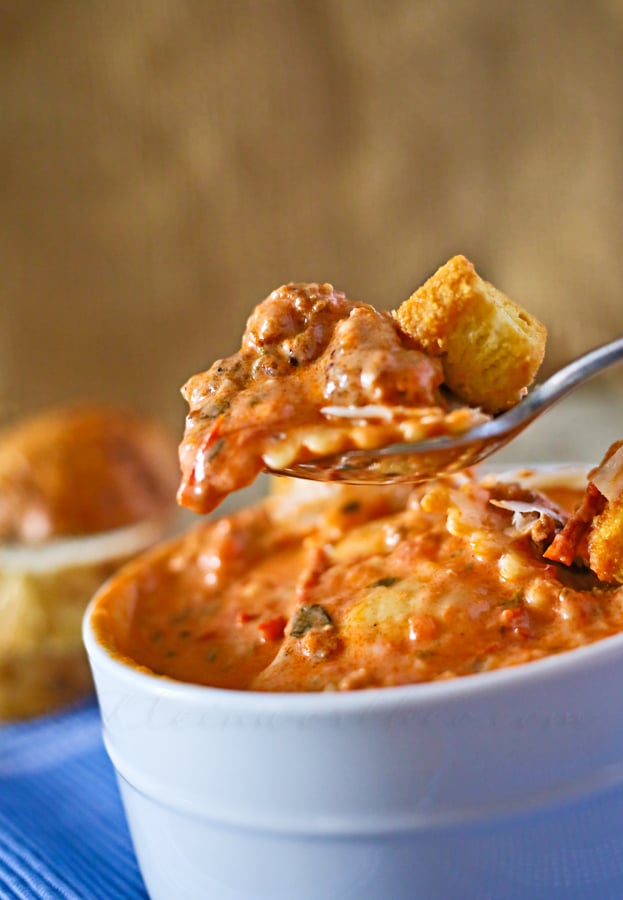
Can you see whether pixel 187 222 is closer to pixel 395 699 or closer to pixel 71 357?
pixel 71 357

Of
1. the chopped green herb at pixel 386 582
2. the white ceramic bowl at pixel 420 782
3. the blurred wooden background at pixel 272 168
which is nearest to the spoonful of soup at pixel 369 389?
the chopped green herb at pixel 386 582

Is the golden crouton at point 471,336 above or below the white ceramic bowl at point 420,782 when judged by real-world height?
above

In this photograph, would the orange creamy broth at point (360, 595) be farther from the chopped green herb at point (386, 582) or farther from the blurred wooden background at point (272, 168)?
the blurred wooden background at point (272, 168)

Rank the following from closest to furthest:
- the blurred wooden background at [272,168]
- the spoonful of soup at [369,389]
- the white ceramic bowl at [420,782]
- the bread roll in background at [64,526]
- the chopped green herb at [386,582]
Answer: the white ceramic bowl at [420,782] < the spoonful of soup at [369,389] < the chopped green herb at [386,582] < the bread roll in background at [64,526] < the blurred wooden background at [272,168]

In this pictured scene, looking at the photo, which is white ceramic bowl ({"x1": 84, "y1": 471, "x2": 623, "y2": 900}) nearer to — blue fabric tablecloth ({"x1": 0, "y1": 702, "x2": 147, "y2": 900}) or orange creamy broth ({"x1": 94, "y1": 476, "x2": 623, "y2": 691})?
orange creamy broth ({"x1": 94, "y1": 476, "x2": 623, "y2": 691})

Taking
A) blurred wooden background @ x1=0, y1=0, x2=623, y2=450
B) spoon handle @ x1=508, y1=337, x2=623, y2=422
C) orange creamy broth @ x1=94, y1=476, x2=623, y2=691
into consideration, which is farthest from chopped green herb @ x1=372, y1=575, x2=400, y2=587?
blurred wooden background @ x1=0, y1=0, x2=623, y2=450

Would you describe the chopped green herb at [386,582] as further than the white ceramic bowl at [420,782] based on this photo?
Yes

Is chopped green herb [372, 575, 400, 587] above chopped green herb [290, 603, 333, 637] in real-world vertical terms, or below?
above

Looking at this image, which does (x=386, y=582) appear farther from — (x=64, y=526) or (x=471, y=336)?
(x=64, y=526)
